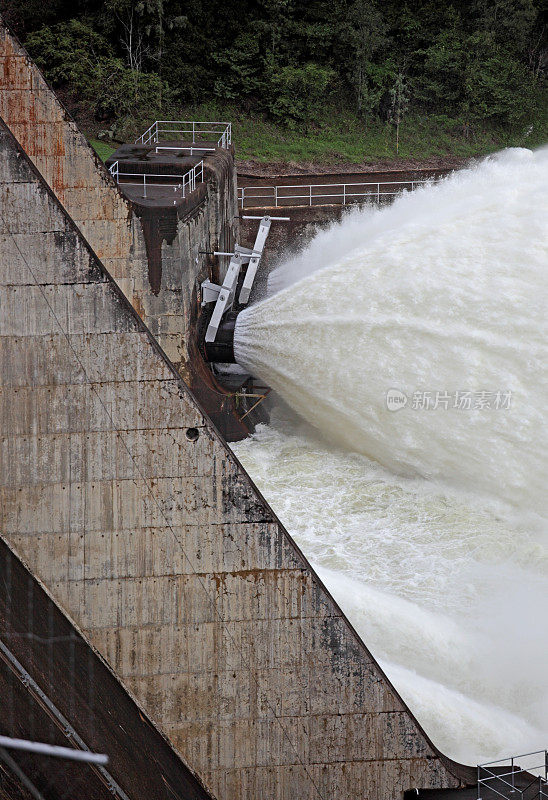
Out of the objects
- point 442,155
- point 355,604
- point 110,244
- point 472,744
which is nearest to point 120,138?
point 442,155

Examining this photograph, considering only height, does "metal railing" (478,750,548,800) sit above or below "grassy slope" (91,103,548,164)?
below

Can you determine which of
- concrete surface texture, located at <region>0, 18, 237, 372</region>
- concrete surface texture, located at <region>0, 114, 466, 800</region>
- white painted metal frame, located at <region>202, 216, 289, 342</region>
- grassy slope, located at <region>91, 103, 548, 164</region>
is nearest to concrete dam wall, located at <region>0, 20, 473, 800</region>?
concrete surface texture, located at <region>0, 114, 466, 800</region>

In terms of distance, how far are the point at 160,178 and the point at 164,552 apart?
35.5 feet

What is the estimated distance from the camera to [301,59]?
1210 inches

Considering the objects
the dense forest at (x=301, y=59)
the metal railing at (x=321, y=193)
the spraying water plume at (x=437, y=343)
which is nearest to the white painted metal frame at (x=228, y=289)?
the spraying water plume at (x=437, y=343)

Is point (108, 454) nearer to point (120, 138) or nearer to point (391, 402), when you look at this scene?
point (391, 402)

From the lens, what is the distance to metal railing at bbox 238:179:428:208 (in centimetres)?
2253

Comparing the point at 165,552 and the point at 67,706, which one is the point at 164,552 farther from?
the point at 67,706

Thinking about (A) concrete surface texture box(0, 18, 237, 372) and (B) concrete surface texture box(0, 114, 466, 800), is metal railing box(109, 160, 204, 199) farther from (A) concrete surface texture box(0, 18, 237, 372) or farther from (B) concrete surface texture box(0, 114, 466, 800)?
(B) concrete surface texture box(0, 114, 466, 800)

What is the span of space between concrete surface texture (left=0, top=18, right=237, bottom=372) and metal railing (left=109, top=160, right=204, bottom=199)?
2.86ft

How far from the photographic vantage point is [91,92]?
88.2 ft

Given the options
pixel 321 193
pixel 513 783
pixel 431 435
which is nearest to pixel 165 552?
pixel 513 783

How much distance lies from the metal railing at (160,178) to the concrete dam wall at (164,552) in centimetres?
864

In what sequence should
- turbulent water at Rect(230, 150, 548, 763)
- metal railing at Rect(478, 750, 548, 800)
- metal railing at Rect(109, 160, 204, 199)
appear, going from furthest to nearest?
metal railing at Rect(109, 160, 204, 199) → turbulent water at Rect(230, 150, 548, 763) → metal railing at Rect(478, 750, 548, 800)
